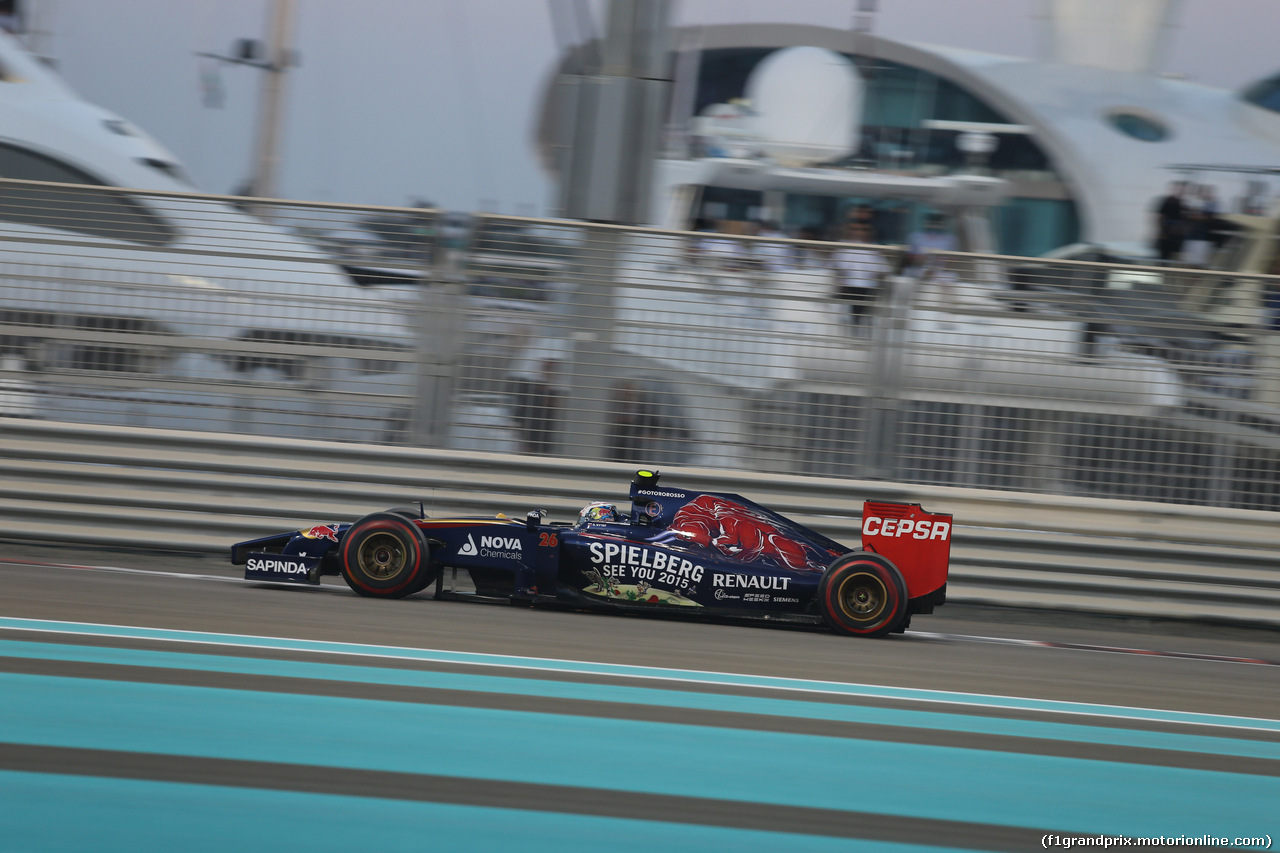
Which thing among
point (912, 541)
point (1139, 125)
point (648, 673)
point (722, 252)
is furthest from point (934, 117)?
point (648, 673)

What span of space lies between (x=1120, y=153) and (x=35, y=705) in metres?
28.4

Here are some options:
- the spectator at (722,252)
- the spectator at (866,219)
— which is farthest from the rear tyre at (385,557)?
the spectator at (866,219)

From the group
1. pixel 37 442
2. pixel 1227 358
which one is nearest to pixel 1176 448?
pixel 1227 358

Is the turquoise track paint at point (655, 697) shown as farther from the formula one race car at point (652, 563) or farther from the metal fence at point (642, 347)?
the metal fence at point (642, 347)

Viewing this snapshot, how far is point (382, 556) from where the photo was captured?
6.64 metres

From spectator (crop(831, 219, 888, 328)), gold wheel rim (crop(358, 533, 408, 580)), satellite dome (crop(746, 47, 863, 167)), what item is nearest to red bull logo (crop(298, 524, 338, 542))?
gold wheel rim (crop(358, 533, 408, 580))

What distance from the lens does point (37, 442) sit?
8031 mm

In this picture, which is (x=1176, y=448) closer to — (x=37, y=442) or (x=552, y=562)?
(x=552, y=562)

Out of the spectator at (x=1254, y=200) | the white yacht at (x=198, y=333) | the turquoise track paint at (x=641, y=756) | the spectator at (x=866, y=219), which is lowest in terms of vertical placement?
the turquoise track paint at (x=641, y=756)

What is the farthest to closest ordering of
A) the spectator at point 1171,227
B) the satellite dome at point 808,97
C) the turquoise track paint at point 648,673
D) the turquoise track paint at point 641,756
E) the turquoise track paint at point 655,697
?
the satellite dome at point 808,97
the spectator at point 1171,227
the turquoise track paint at point 648,673
the turquoise track paint at point 655,697
the turquoise track paint at point 641,756

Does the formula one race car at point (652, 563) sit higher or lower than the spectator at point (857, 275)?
lower

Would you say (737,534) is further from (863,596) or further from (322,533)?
(322,533)

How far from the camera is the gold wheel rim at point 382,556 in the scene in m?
6.58

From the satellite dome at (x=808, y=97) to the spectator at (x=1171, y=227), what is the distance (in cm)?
473
